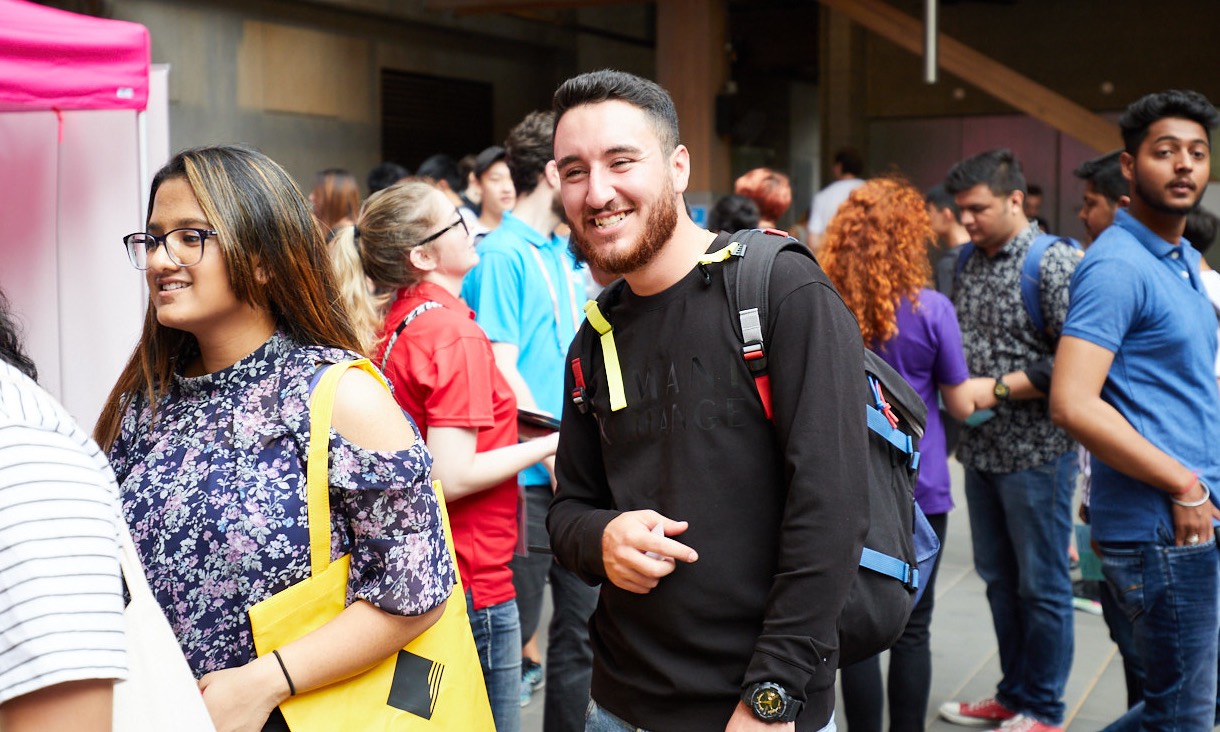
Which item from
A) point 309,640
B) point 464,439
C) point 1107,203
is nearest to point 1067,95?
point 1107,203

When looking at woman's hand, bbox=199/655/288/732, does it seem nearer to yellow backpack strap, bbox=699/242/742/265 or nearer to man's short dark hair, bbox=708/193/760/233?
yellow backpack strap, bbox=699/242/742/265

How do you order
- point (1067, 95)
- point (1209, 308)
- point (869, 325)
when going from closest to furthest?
point (1209, 308) < point (869, 325) < point (1067, 95)

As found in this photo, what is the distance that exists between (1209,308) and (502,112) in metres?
11.2

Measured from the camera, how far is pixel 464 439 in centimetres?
293

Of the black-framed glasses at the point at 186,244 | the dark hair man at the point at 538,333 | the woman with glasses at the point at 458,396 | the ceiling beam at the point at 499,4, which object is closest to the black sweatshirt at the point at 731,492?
the black-framed glasses at the point at 186,244

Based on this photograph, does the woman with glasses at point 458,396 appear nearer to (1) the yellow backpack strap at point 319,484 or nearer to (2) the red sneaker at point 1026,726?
(1) the yellow backpack strap at point 319,484

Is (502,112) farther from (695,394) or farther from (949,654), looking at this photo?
(695,394)

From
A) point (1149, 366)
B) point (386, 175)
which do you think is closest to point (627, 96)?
point (1149, 366)

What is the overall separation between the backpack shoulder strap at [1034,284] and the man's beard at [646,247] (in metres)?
2.66

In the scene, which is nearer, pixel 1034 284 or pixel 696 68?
pixel 1034 284

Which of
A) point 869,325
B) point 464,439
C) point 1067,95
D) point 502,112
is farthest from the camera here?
point 1067,95

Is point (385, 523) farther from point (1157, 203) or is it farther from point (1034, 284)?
point (1034, 284)

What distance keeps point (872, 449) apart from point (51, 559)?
4.31 ft

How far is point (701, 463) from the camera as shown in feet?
6.31
